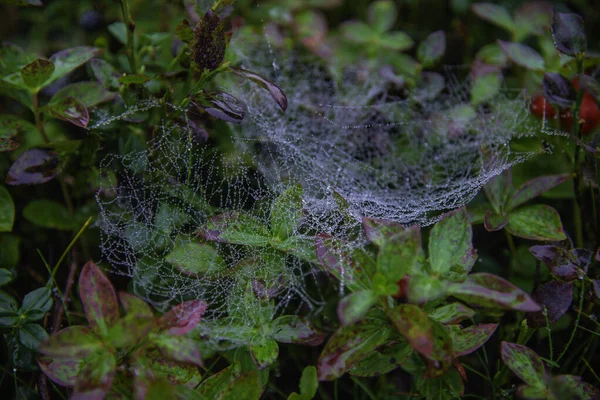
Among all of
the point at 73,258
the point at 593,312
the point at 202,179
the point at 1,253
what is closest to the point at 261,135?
the point at 202,179

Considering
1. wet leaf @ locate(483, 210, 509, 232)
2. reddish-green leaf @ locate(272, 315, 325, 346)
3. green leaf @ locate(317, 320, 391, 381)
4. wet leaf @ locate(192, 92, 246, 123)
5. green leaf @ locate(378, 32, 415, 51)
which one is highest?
wet leaf @ locate(192, 92, 246, 123)

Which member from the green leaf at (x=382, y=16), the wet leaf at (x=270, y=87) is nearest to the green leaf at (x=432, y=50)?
the green leaf at (x=382, y=16)

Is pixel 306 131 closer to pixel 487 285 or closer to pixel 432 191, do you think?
pixel 432 191

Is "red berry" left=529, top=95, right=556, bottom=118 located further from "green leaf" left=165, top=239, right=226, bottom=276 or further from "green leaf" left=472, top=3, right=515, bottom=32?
"green leaf" left=165, top=239, right=226, bottom=276

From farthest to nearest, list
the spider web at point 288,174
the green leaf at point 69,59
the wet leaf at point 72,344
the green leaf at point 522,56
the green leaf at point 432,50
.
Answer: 1. the green leaf at point 432,50
2. the green leaf at point 522,56
3. the green leaf at point 69,59
4. the spider web at point 288,174
5. the wet leaf at point 72,344

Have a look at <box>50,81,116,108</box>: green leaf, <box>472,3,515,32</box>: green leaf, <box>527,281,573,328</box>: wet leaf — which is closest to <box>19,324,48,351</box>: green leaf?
<box>50,81,116,108</box>: green leaf

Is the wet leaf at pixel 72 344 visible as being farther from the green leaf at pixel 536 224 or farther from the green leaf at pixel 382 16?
the green leaf at pixel 382 16

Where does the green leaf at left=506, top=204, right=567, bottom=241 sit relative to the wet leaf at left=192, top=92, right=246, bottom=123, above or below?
below
